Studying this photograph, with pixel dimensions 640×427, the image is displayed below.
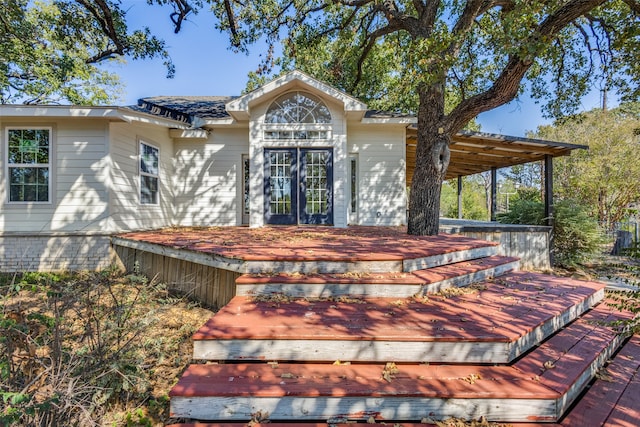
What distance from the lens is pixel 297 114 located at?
25.1ft

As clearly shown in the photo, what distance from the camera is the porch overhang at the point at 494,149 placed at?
804cm

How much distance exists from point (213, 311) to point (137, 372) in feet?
5.31

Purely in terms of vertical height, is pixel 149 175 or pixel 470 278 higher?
pixel 149 175

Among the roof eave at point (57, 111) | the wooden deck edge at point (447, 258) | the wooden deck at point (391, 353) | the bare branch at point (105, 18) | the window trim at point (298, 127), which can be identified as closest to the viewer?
the wooden deck at point (391, 353)

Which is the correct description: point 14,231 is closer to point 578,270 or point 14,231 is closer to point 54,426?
point 54,426

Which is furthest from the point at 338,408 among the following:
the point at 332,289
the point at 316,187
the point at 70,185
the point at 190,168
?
the point at 190,168

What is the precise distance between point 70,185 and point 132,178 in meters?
1.12

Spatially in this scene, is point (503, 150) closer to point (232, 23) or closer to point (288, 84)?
point (288, 84)

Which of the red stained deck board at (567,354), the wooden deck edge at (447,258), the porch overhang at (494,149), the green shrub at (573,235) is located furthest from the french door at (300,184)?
the green shrub at (573,235)

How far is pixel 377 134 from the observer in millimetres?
8367

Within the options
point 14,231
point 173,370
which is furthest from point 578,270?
point 14,231

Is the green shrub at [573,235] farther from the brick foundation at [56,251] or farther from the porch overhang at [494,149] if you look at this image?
the brick foundation at [56,251]

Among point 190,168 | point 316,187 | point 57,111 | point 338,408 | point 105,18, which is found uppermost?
point 105,18

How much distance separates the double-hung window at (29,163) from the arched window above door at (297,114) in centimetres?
468
